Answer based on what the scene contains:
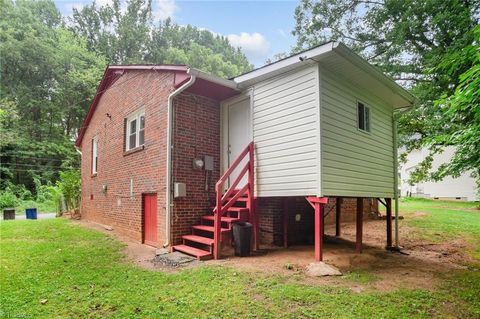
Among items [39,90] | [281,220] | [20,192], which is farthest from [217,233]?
[39,90]

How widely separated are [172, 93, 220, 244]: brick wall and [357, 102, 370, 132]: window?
3544 millimetres

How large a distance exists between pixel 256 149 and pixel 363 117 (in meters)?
2.83

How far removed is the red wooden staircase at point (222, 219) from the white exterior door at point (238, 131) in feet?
1.41

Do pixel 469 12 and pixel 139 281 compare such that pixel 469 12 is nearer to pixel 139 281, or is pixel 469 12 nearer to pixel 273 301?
pixel 273 301

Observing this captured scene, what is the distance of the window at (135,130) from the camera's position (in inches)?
355

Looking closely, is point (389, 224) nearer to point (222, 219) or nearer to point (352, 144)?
point (352, 144)

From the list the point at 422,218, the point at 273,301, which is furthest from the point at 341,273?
the point at 422,218

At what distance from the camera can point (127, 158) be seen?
30.8ft

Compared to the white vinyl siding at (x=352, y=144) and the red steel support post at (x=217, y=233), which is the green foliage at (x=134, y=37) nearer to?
Result: the white vinyl siding at (x=352, y=144)

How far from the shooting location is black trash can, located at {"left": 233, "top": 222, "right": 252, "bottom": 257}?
6.30 m

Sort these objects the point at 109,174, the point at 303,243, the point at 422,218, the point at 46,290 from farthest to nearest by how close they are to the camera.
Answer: the point at 422,218 → the point at 109,174 → the point at 303,243 → the point at 46,290

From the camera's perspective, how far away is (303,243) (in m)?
8.34

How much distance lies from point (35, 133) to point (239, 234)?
26.3 m

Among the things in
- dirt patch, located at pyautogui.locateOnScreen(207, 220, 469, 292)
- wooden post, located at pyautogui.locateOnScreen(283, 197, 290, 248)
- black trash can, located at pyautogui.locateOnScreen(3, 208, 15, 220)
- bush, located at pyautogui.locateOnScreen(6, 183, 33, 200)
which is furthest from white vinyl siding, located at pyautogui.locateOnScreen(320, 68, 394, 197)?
bush, located at pyautogui.locateOnScreen(6, 183, 33, 200)
